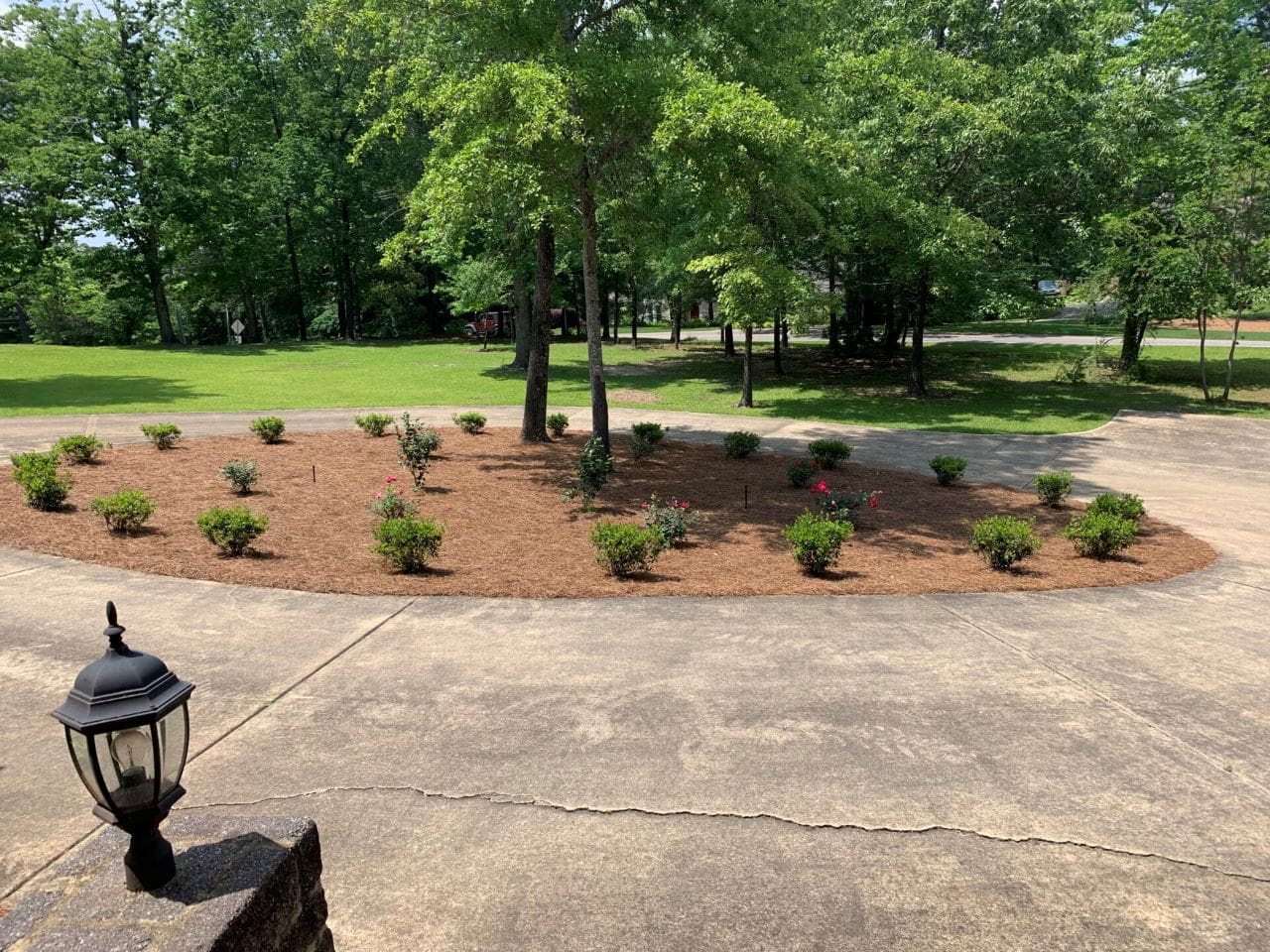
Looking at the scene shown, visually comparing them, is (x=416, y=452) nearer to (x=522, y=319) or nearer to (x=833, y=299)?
(x=833, y=299)

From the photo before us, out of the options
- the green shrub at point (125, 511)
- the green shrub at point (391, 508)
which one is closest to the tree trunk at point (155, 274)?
the green shrub at point (125, 511)

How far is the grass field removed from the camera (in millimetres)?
23109

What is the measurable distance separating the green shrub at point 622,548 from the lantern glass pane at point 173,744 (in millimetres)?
5975

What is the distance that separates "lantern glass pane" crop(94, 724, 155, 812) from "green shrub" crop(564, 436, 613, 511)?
30.8 ft

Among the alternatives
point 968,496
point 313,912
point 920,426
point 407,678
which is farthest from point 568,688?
point 920,426

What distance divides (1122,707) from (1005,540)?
3618 millimetres

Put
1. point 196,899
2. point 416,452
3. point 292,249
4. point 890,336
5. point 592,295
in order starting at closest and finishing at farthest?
point 196,899
point 416,452
point 592,295
point 890,336
point 292,249

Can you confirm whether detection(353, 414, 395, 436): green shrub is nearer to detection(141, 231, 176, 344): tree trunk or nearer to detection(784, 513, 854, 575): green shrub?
detection(784, 513, 854, 575): green shrub

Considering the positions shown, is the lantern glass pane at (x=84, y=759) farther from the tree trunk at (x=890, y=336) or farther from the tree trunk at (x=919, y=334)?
the tree trunk at (x=890, y=336)

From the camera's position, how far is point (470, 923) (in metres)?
3.39

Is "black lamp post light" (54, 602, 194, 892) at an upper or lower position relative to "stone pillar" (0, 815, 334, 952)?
upper

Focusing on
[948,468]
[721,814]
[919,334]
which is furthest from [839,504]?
[919,334]

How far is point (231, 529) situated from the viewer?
844 centimetres

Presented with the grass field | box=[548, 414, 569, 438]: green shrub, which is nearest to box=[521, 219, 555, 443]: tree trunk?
box=[548, 414, 569, 438]: green shrub
